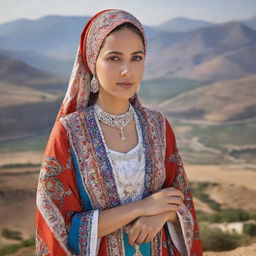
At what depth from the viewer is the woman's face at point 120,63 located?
129 cm

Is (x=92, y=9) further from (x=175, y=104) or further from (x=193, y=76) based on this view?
(x=193, y=76)

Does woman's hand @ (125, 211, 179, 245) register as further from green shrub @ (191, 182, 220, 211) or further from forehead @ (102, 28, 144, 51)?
green shrub @ (191, 182, 220, 211)

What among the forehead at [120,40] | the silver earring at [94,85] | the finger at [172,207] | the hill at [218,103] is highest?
the hill at [218,103]

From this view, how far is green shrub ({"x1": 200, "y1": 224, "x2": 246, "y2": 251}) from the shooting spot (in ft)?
12.7

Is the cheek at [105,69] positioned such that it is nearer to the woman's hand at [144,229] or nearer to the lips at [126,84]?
the lips at [126,84]

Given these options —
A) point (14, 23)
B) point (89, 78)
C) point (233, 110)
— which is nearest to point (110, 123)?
point (89, 78)

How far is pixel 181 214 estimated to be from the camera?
144 cm

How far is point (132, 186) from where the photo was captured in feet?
4.46

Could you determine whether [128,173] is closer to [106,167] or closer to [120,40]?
[106,167]

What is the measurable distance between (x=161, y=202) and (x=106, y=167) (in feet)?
0.76

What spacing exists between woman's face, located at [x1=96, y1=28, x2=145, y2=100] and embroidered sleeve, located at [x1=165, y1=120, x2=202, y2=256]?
33 cm

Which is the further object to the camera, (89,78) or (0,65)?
(0,65)

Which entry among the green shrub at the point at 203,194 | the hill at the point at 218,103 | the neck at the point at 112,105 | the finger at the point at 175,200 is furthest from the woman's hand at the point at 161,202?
the hill at the point at 218,103

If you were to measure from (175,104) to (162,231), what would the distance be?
13325mm
